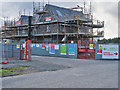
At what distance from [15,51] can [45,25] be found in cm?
1785

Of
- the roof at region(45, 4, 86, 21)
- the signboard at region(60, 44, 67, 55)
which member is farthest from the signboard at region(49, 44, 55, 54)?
the roof at region(45, 4, 86, 21)

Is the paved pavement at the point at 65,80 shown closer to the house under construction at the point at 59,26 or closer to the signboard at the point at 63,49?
A: the signboard at the point at 63,49

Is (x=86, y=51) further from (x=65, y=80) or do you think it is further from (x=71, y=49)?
(x=65, y=80)

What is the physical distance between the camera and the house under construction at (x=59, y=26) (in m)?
36.1

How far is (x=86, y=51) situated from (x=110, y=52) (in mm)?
3213

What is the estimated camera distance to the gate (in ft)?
75.9

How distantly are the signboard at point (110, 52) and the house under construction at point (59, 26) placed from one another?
1306 centimetres

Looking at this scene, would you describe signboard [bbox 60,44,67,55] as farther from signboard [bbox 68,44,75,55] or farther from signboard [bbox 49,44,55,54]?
signboard [bbox 49,44,55,54]

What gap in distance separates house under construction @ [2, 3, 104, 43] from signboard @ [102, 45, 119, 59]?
13057mm

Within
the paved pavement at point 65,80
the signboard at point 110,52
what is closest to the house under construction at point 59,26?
the signboard at point 110,52

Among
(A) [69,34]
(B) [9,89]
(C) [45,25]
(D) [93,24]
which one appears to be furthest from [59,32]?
(B) [9,89]

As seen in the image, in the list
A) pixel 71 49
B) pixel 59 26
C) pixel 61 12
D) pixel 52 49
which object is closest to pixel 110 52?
pixel 71 49

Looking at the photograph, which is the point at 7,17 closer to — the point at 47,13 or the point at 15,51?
the point at 47,13

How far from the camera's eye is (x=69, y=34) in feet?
118
